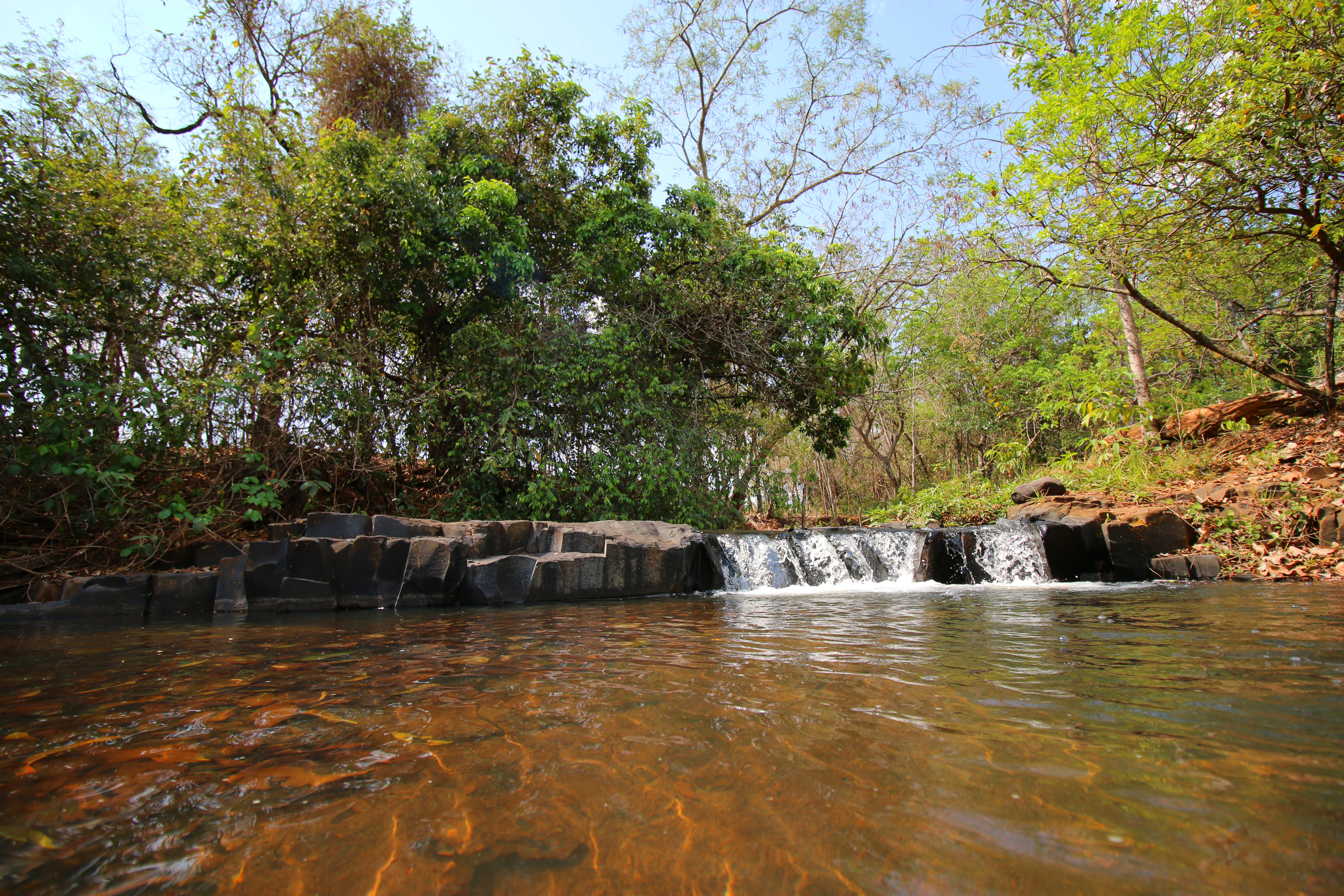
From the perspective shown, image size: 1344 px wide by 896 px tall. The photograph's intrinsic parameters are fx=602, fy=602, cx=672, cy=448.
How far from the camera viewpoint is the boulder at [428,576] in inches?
235

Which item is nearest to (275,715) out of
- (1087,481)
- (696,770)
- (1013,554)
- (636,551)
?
(696,770)

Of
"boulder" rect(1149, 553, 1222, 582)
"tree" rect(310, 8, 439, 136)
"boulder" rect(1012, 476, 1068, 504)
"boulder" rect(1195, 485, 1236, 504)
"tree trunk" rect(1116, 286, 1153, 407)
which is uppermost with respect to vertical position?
"tree" rect(310, 8, 439, 136)

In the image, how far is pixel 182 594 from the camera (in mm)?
5660

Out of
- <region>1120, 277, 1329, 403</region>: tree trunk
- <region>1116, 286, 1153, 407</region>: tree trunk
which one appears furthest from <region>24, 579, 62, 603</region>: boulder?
<region>1116, 286, 1153, 407</region>: tree trunk

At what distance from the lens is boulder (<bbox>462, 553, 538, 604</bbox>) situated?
6.08 metres

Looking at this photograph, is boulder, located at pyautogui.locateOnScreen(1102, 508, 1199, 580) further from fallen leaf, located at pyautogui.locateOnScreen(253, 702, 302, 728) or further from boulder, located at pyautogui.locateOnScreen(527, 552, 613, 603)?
fallen leaf, located at pyautogui.locateOnScreen(253, 702, 302, 728)

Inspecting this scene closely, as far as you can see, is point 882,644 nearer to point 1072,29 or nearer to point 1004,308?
point 1072,29

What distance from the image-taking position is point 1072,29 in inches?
452

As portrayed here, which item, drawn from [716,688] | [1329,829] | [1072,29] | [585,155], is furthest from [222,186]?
[1072,29]

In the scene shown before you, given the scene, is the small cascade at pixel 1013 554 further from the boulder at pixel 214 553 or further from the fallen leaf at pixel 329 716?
the boulder at pixel 214 553

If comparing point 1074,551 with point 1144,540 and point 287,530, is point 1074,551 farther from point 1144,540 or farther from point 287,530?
point 287,530

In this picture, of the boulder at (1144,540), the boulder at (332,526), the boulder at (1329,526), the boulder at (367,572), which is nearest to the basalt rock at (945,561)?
the boulder at (1144,540)

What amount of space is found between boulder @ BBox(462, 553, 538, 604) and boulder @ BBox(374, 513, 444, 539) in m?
0.63

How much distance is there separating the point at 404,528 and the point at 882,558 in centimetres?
600
